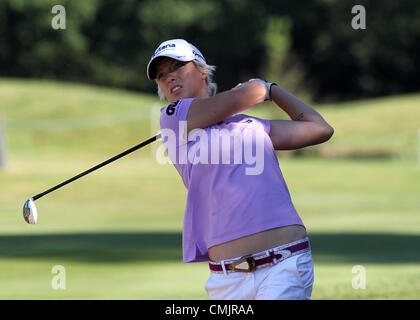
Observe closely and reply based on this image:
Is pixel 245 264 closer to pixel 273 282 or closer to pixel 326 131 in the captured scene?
pixel 273 282

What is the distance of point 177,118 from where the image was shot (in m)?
4.27

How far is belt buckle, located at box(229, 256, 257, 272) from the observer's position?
13.3 feet

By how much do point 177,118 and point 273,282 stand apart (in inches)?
34.8

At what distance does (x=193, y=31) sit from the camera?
65.9 meters

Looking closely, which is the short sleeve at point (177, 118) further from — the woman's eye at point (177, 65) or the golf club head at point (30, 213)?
the golf club head at point (30, 213)

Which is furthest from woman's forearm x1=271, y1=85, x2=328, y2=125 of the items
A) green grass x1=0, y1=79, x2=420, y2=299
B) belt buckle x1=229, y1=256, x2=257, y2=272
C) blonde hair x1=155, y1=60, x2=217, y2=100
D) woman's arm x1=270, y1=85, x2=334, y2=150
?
green grass x1=0, y1=79, x2=420, y2=299

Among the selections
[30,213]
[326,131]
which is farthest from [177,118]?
[30,213]

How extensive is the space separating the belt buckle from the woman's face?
86cm

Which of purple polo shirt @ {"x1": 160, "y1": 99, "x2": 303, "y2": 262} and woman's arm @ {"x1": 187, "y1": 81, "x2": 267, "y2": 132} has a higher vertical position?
woman's arm @ {"x1": 187, "y1": 81, "x2": 267, "y2": 132}

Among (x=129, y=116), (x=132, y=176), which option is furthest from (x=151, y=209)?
(x=129, y=116)

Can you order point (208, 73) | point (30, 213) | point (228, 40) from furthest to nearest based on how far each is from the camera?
point (228, 40) → point (30, 213) → point (208, 73)

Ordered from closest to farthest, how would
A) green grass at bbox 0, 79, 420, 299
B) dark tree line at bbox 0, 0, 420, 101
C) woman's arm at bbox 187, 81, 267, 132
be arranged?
woman's arm at bbox 187, 81, 267, 132, green grass at bbox 0, 79, 420, 299, dark tree line at bbox 0, 0, 420, 101

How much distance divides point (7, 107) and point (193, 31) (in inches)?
1105

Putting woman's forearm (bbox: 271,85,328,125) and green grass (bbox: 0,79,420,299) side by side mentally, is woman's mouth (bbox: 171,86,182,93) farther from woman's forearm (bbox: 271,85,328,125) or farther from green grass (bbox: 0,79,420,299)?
green grass (bbox: 0,79,420,299)
